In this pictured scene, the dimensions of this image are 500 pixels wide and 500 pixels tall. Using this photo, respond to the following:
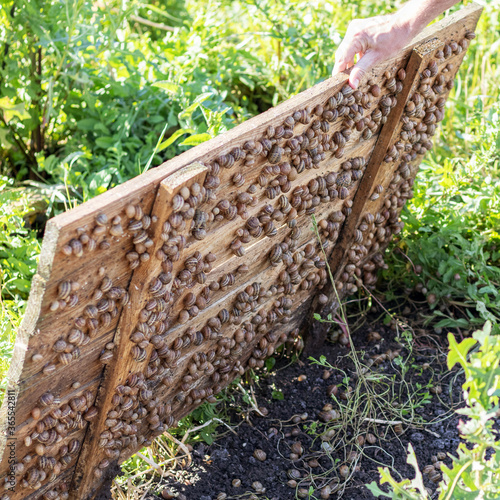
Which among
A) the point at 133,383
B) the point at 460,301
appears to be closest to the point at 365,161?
the point at 460,301

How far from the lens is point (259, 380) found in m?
3.10

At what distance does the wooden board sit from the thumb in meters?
0.04

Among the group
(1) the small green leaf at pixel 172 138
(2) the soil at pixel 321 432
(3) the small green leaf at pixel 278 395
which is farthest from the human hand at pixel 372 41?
(3) the small green leaf at pixel 278 395

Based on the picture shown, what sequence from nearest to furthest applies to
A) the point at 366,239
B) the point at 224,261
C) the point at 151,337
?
1. the point at 151,337
2. the point at 224,261
3. the point at 366,239

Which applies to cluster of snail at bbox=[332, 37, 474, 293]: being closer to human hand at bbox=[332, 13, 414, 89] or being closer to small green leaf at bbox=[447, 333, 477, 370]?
human hand at bbox=[332, 13, 414, 89]

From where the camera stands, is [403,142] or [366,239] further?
[366,239]

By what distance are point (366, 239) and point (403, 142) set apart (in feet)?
1.82

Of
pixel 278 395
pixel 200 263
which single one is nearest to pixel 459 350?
pixel 200 263

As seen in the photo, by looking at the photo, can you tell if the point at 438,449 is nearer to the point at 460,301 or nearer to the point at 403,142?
the point at 460,301

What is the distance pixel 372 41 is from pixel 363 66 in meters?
0.12

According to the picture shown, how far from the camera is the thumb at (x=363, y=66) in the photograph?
7.68 feet

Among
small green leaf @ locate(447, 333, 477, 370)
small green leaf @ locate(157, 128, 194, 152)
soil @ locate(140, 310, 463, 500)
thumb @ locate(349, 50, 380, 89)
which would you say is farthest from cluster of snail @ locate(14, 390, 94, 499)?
thumb @ locate(349, 50, 380, 89)

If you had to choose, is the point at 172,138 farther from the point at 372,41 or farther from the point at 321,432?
the point at 321,432

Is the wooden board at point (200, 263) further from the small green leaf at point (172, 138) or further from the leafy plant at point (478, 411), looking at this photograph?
the leafy plant at point (478, 411)
